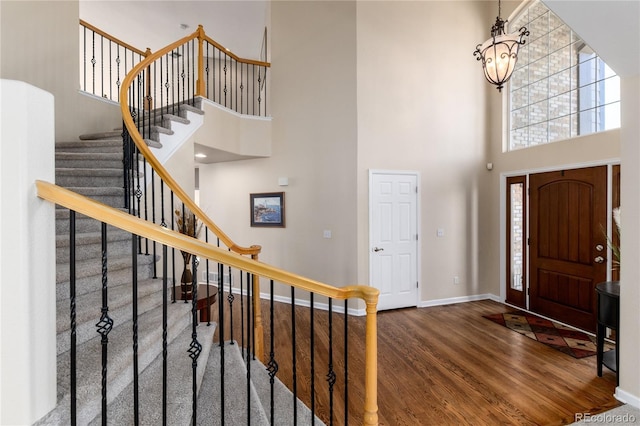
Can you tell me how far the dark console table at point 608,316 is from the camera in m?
2.55

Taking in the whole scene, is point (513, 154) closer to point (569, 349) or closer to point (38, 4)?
point (569, 349)

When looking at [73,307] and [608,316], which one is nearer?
[73,307]

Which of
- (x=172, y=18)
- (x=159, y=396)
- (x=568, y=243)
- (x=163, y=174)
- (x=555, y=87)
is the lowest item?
(x=159, y=396)

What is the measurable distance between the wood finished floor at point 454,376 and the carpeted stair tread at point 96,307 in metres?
1.34

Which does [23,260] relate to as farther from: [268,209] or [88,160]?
[268,209]

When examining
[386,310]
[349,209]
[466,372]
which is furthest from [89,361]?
[386,310]

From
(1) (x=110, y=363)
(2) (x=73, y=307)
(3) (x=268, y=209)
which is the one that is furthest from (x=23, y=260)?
(3) (x=268, y=209)

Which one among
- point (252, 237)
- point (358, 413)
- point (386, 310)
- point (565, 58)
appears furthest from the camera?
point (252, 237)

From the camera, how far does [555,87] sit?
4.39m

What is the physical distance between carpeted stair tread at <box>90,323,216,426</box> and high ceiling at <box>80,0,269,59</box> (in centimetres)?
578

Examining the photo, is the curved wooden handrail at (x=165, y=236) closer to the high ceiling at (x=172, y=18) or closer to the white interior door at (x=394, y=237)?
the white interior door at (x=394, y=237)

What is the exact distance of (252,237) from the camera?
5410 mm

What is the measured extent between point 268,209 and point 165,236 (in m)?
3.96

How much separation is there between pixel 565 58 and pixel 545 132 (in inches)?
38.9
